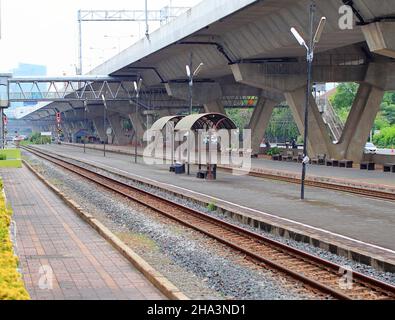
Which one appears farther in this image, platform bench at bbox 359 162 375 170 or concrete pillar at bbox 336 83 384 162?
concrete pillar at bbox 336 83 384 162

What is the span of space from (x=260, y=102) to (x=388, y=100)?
45367mm

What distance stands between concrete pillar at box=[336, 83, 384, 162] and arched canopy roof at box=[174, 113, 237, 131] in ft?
47.4

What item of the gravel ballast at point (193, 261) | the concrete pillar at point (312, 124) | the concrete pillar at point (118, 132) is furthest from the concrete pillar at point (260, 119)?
the concrete pillar at point (118, 132)

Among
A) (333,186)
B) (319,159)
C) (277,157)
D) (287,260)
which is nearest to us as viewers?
(287,260)

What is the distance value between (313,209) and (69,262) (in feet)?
35.5

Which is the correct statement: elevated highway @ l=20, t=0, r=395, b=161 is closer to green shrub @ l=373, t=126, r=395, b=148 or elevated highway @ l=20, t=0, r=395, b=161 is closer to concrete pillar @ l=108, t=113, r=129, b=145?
green shrub @ l=373, t=126, r=395, b=148

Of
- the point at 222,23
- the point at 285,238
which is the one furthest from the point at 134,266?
the point at 222,23

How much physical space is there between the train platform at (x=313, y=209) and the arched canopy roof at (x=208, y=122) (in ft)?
10.5

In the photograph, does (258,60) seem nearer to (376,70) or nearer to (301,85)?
(301,85)

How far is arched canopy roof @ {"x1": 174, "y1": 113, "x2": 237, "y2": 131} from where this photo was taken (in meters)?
32.7

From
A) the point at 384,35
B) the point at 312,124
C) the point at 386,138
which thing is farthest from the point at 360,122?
the point at 386,138

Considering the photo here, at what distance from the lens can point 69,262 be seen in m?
11.1

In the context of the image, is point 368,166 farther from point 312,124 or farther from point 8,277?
point 8,277

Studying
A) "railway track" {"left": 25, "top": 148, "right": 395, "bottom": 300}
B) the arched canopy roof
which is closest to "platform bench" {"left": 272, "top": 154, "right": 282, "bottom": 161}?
the arched canopy roof
